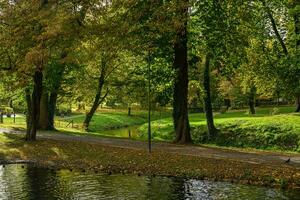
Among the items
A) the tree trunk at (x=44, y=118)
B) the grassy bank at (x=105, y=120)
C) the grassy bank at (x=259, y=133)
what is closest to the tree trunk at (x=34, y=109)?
the tree trunk at (x=44, y=118)

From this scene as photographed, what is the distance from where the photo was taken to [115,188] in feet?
57.5

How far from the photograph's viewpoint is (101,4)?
2719cm

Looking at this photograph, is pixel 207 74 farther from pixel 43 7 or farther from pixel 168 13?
pixel 43 7

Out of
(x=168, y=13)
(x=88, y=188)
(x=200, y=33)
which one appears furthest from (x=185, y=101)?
(x=88, y=188)

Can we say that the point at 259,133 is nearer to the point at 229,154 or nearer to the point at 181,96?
the point at 181,96

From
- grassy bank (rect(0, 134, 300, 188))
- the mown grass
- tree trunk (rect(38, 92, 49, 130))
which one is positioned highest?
tree trunk (rect(38, 92, 49, 130))

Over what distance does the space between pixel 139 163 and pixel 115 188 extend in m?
5.13

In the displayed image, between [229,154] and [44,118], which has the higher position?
[44,118]

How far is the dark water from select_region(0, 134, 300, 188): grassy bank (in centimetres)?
105

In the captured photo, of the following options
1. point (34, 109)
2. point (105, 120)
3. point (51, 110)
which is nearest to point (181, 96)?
point (34, 109)

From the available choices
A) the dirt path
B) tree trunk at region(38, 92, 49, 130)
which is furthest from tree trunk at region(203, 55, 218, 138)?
tree trunk at region(38, 92, 49, 130)

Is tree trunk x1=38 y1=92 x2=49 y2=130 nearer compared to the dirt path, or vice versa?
the dirt path

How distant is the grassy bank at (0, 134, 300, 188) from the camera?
62.8ft

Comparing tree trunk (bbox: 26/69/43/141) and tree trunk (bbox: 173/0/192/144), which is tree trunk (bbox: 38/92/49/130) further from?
tree trunk (bbox: 173/0/192/144)
